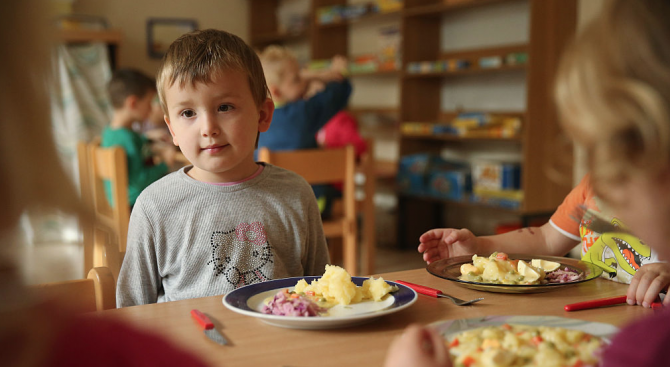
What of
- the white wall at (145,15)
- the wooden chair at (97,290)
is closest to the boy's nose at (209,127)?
the wooden chair at (97,290)

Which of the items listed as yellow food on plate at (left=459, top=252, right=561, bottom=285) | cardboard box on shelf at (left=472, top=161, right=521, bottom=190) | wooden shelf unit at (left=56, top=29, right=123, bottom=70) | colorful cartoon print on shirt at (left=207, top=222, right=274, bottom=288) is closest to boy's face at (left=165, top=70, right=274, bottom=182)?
colorful cartoon print on shirt at (left=207, top=222, right=274, bottom=288)

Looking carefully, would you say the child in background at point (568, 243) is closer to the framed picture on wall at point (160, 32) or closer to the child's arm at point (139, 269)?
the child's arm at point (139, 269)

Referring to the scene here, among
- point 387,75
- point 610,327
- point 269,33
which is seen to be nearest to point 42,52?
point 610,327

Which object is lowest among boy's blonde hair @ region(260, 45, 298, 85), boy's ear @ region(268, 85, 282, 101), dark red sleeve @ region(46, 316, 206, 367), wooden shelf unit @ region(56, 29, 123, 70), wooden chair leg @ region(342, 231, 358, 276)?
wooden chair leg @ region(342, 231, 358, 276)

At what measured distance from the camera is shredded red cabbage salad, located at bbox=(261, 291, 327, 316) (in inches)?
34.1

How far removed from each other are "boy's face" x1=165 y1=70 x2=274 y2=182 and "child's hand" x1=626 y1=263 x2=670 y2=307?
0.81m

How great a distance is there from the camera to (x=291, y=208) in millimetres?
1410

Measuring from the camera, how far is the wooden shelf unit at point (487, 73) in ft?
11.8

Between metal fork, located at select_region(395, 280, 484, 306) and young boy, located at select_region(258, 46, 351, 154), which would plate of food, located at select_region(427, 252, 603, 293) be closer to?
metal fork, located at select_region(395, 280, 484, 306)

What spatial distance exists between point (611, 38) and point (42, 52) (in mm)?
472

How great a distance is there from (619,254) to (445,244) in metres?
0.33

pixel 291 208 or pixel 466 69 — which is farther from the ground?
pixel 466 69

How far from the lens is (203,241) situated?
1.31 meters

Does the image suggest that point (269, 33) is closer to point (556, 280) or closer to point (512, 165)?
point (512, 165)
